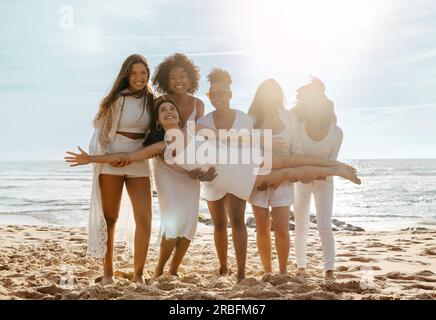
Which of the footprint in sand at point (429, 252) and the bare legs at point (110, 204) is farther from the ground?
the bare legs at point (110, 204)

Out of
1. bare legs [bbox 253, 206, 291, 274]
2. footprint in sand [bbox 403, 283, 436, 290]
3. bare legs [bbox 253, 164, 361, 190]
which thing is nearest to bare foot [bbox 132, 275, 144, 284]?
bare legs [bbox 253, 206, 291, 274]

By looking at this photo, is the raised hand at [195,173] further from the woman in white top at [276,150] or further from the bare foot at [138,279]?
the bare foot at [138,279]

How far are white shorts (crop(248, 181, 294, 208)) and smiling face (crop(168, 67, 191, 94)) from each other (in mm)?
1144

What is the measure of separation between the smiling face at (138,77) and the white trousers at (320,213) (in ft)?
5.43

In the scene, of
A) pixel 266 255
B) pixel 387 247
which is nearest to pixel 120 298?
pixel 266 255

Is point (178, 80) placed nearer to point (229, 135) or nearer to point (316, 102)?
point (229, 135)

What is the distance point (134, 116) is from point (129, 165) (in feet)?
1.39

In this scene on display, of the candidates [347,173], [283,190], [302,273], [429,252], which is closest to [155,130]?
[283,190]

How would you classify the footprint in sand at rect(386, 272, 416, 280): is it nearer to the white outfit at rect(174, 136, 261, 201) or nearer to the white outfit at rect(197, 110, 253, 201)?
the white outfit at rect(174, 136, 261, 201)

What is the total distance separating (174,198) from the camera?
4270mm

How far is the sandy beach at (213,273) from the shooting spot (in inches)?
147

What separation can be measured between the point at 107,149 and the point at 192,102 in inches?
35.5

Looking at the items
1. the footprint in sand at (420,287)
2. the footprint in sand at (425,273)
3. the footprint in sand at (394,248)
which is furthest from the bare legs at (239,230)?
the footprint in sand at (394,248)

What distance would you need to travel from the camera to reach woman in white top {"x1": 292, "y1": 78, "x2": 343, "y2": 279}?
169 inches
